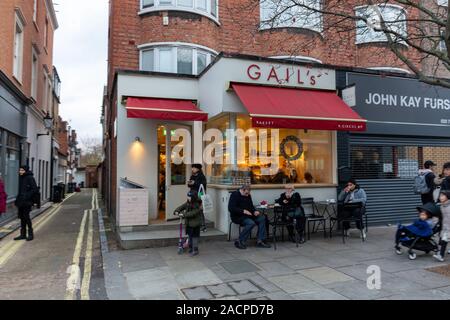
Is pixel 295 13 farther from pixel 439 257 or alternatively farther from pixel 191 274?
pixel 191 274

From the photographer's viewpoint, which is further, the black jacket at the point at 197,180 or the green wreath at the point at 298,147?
the green wreath at the point at 298,147

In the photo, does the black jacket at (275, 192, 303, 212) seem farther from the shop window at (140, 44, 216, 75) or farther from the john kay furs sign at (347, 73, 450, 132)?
the shop window at (140, 44, 216, 75)

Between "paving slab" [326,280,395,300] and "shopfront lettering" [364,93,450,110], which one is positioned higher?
"shopfront lettering" [364,93,450,110]

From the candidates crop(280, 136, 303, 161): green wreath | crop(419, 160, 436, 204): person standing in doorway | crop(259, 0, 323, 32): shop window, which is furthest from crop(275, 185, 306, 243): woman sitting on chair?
crop(259, 0, 323, 32): shop window

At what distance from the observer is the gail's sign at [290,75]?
8.77 m

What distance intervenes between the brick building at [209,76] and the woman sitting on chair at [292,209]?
2.35ft

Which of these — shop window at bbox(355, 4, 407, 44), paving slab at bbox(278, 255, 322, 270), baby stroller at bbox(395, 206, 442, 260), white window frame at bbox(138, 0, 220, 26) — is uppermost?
white window frame at bbox(138, 0, 220, 26)

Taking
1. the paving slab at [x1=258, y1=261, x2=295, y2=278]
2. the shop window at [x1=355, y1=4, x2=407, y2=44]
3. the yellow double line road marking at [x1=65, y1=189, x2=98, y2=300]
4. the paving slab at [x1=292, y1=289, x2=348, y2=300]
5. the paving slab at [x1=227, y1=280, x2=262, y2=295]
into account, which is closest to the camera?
the paving slab at [x1=292, y1=289, x2=348, y2=300]

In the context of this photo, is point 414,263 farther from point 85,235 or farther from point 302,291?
point 85,235

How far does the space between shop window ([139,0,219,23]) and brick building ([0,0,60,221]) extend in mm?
4902

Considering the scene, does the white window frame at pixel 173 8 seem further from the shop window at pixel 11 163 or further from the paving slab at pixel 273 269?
the paving slab at pixel 273 269

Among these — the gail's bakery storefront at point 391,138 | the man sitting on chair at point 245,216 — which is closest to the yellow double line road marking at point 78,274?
the man sitting on chair at point 245,216

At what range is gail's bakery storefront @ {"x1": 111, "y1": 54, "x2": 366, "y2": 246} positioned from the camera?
840 centimetres

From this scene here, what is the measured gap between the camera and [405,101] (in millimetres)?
10469
